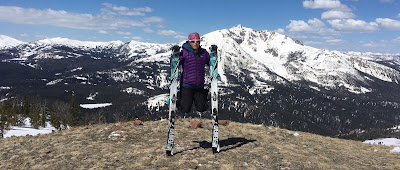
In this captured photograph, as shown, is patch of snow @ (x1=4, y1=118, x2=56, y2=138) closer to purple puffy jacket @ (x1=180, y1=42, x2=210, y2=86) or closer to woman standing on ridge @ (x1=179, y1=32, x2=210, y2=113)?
woman standing on ridge @ (x1=179, y1=32, x2=210, y2=113)

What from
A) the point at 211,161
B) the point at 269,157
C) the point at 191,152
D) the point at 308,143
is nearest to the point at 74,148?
the point at 191,152

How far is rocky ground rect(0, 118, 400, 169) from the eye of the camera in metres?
11.8

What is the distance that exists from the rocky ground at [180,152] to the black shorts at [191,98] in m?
2.44

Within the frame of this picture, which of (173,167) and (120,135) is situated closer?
(173,167)

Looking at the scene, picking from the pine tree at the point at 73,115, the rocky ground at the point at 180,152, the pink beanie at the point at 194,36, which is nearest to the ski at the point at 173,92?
the rocky ground at the point at 180,152

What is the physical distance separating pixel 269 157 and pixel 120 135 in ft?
33.4

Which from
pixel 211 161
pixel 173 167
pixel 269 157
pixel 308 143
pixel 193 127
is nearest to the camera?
pixel 173 167

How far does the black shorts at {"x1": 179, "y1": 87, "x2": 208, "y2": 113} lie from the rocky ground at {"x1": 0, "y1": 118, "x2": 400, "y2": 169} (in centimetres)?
244

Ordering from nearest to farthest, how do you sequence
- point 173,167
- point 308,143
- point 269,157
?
point 173,167, point 269,157, point 308,143

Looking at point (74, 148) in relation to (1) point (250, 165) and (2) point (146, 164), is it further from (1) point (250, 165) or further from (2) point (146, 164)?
(1) point (250, 165)

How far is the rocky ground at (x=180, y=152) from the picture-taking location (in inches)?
463

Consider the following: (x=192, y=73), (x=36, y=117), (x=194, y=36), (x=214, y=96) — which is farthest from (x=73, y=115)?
(x=194, y=36)

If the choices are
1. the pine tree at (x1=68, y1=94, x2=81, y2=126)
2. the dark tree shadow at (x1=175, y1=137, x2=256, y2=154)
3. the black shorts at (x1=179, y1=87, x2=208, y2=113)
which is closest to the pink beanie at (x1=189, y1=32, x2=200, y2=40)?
the black shorts at (x1=179, y1=87, x2=208, y2=113)

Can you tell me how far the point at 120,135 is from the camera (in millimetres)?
17297
